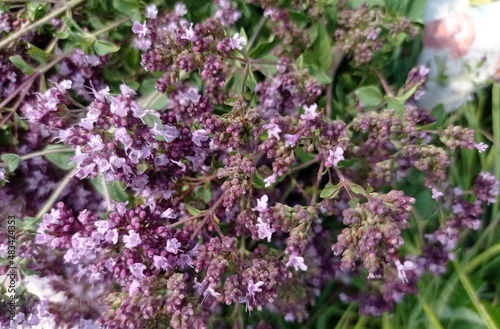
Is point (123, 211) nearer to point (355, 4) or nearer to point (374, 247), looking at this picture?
point (374, 247)

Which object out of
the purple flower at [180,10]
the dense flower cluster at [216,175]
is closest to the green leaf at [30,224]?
the dense flower cluster at [216,175]

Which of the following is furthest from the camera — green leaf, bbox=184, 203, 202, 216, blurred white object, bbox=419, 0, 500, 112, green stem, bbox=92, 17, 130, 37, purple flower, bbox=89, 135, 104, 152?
blurred white object, bbox=419, 0, 500, 112

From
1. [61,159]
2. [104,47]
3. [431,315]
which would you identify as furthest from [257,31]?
[431,315]

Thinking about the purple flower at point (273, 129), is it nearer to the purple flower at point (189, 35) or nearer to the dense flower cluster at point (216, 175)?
the dense flower cluster at point (216, 175)

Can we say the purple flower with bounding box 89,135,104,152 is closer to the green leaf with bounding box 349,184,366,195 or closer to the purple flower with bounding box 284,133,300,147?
the purple flower with bounding box 284,133,300,147

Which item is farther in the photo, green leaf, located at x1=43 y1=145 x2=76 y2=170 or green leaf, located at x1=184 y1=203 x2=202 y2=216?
green leaf, located at x1=43 y1=145 x2=76 y2=170


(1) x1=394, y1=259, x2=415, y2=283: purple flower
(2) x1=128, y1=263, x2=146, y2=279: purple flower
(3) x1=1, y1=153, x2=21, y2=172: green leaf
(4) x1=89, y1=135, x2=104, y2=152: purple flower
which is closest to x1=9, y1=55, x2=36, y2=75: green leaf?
(3) x1=1, y1=153, x2=21, y2=172: green leaf
